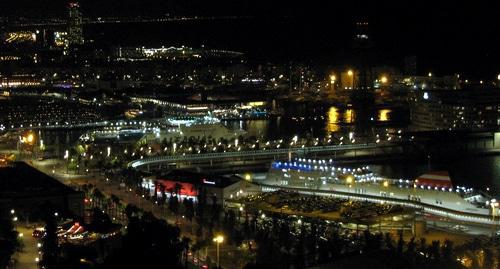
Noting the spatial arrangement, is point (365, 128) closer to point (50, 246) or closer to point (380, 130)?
point (380, 130)

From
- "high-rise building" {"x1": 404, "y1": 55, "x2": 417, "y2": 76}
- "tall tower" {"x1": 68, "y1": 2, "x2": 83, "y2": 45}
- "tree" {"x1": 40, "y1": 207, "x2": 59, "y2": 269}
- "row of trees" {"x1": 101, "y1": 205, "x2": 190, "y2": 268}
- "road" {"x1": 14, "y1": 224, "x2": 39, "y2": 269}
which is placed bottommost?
"road" {"x1": 14, "y1": 224, "x2": 39, "y2": 269}

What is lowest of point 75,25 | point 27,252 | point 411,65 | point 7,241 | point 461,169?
point 461,169

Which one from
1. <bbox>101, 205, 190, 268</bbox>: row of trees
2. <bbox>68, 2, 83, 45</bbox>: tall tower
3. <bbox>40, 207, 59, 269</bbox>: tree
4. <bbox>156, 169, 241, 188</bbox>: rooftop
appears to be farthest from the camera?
<bbox>68, 2, 83, 45</bbox>: tall tower

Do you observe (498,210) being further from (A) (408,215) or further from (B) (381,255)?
(B) (381,255)

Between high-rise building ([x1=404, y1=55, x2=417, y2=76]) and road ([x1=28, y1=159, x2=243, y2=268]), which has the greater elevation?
high-rise building ([x1=404, y1=55, x2=417, y2=76])

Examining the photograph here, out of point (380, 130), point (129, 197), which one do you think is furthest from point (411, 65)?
point (129, 197)

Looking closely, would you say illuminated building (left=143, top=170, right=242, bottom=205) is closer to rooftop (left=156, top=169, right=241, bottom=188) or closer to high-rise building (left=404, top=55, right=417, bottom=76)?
rooftop (left=156, top=169, right=241, bottom=188)

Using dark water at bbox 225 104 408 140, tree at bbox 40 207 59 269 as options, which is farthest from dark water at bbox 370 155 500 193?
tree at bbox 40 207 59 269

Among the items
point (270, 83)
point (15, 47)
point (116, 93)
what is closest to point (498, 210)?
point (116, 93)

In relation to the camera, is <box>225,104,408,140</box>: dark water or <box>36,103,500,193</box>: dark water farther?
<box>225,104,408,140</box>: dark water
